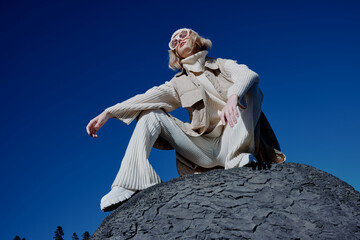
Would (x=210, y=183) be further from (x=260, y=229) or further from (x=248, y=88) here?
(x=248, y=88)

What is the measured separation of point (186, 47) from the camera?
4312 mm

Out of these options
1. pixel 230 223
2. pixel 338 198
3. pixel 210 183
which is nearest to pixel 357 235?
pixel 338 198

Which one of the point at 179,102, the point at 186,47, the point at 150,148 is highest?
the point at 186,47

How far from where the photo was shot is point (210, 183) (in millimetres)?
3131

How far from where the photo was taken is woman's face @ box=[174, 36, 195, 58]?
14.2ft

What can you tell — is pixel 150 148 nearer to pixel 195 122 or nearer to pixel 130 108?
pixel 130 108

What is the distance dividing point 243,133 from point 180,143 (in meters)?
0.70

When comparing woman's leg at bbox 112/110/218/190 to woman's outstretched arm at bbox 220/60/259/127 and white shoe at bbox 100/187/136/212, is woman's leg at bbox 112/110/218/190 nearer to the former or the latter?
white shoe at bbox 100/187/136/212

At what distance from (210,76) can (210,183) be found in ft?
4.80

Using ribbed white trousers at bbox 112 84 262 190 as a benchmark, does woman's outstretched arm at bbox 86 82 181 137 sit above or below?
above

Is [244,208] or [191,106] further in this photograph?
[191,106]

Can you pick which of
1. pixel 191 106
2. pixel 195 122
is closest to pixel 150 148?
pixel 195 122

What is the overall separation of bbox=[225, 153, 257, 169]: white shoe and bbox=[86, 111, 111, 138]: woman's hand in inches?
55.0

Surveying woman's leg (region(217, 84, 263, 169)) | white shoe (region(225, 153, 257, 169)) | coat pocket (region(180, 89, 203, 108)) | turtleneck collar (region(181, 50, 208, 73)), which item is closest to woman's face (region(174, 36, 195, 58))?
turtleneck collar (region(181, 50, 208, 73))
